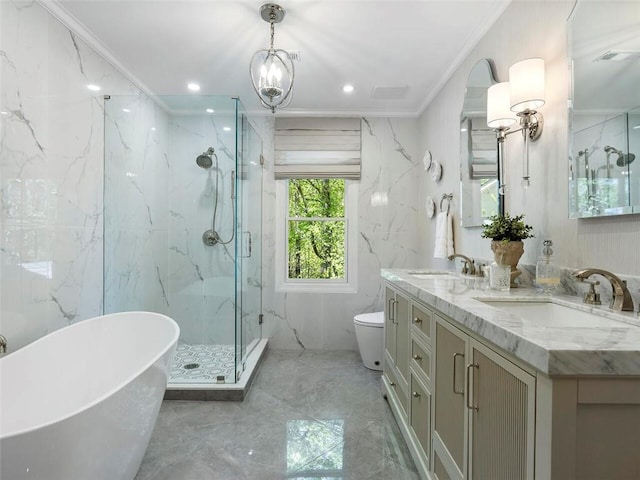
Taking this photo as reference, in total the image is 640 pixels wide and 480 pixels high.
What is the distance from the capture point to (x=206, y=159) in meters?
2.97

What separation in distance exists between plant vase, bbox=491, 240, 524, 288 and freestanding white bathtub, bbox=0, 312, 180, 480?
5.43ft

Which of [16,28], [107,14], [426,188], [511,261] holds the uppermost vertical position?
[107,14]

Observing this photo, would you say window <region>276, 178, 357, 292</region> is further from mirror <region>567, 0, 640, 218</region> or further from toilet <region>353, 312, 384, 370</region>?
mirror <region>567, 0, 640, 218</region>

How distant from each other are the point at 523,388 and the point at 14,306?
2315 mm

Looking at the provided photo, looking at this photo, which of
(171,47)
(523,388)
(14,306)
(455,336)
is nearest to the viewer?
(523,388)

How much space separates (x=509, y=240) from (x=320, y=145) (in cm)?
238

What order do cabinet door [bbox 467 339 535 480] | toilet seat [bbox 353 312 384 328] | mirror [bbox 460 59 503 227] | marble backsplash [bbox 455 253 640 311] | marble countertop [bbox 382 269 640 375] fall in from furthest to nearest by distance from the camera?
1. toilet seat [bbox 353 312 384 328]
2. mirror [bbox 460 59 503 227]
3. marble backsplash [bbox 455 253 640 311]
4. cabinet door [bbox 467 339 535 480]
5. marble countertop [bbox 382 269 640 375]

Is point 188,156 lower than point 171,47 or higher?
lower

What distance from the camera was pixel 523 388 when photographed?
2.77 ft

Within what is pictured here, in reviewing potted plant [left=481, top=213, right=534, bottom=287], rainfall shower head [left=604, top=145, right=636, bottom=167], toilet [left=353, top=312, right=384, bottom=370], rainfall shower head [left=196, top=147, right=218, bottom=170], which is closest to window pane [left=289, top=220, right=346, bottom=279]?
toilet [left=353, top=312, right=384, bottom=370]

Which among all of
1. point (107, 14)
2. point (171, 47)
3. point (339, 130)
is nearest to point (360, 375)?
point (339, 130)

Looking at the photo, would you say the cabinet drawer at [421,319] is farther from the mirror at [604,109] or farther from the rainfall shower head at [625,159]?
the rainfall shower head at [625,159]

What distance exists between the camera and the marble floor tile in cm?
176

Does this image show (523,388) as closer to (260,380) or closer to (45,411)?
(45,411)
